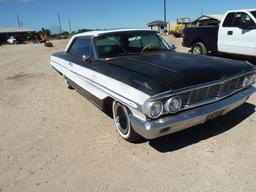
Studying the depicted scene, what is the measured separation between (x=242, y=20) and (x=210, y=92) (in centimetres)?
598

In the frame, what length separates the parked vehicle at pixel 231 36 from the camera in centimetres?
788

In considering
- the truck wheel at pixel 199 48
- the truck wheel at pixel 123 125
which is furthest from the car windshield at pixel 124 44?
the truck wheel at pixel 199 48

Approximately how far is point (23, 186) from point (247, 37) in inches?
291

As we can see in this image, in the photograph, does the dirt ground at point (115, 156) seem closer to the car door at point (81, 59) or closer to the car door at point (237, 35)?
the car door at point (81, 59)

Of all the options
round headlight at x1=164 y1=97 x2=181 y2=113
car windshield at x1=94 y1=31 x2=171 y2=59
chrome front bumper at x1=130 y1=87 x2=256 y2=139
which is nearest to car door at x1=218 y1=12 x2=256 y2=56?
car windshield at x1=94 y1=31 x2=171 y2=59

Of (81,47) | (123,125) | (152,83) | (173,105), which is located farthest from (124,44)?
(173,105)

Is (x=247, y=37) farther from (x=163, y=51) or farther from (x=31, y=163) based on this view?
(x=31, y=163)

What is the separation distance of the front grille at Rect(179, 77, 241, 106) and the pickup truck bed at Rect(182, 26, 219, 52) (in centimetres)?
578

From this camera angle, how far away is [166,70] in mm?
3465

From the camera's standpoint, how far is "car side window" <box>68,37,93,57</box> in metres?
4.86

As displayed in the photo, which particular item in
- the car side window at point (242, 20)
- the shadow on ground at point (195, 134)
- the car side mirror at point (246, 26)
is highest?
the car side window at point (242, 20)

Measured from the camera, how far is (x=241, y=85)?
4008 millimetres

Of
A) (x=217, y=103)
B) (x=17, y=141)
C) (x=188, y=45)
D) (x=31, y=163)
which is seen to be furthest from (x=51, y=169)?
(x=188, y=45)

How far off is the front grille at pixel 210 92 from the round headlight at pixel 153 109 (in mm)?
312
